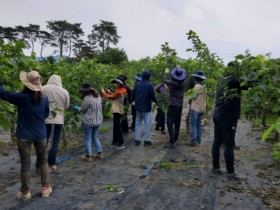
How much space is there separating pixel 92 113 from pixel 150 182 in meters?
1.99

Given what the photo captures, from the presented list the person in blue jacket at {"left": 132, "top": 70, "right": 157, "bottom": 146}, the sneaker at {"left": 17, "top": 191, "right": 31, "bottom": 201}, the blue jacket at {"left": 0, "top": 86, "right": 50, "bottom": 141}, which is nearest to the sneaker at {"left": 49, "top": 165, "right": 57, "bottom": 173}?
the sneaker at {"left": 17, "top": 191, "right": 31, "bottom": 201}

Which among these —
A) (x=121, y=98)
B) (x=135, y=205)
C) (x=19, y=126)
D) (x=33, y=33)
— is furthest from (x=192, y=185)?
(x=33, y=33)

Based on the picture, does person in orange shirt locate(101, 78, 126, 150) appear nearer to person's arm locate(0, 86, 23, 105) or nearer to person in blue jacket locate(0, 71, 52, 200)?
person in blue jacket locate(0, 71, 52, 200)

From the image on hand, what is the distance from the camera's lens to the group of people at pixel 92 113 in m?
4.73

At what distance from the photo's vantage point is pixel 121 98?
27.2 ft

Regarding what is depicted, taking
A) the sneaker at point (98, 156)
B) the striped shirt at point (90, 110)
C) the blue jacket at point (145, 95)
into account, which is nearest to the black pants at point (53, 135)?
the striped shirt at point (90, 110)

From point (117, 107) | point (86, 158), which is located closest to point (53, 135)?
point (86, 158)

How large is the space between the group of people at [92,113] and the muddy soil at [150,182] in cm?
28

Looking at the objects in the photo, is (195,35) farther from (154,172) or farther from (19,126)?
(19,126)

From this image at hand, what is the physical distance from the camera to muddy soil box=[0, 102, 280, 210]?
15.7ft

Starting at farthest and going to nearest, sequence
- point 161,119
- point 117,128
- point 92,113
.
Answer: point 161,119, point 117,128, point 92,113

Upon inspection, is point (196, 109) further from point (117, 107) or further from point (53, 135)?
point (53, 135)

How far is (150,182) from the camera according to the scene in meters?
5.68

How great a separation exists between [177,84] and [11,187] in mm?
4329
